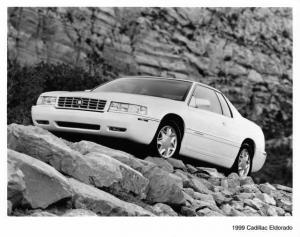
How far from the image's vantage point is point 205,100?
34.7ft

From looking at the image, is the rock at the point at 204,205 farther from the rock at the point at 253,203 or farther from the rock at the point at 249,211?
the rock at the point at 253,203

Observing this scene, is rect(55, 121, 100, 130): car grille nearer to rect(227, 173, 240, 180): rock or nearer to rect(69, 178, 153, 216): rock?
rect(69, 178, 153, 216): rock

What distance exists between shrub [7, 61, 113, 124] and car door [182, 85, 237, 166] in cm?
1019

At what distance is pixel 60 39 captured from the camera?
55438 millimetres

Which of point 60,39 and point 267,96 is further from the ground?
point 60,39

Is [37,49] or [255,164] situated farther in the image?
[37,49]

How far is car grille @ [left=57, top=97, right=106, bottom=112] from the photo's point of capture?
32.5ft

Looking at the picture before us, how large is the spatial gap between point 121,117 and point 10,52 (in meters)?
41.0

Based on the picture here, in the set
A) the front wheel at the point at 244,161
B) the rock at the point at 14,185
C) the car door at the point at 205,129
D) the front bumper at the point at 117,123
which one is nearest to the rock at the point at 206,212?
the front bumper at the point at 117,123

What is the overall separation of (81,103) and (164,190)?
2374 mm

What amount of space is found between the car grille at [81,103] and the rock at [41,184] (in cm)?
300

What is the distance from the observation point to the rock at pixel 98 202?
7.13 m
